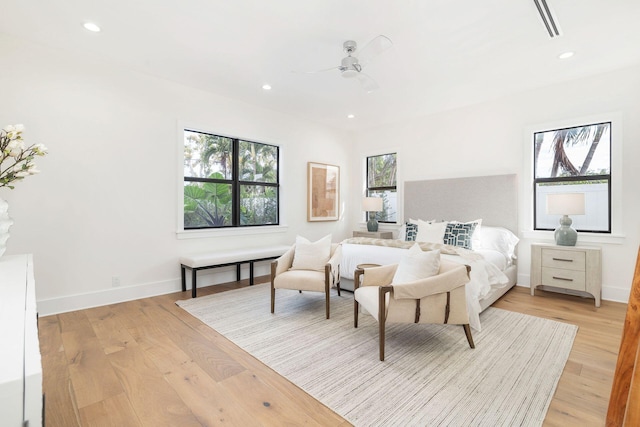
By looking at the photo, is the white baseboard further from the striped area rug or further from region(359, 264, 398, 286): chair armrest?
region(359, 264, 398, 286): chair armrest

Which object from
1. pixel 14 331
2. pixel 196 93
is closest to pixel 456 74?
pixel 196 93

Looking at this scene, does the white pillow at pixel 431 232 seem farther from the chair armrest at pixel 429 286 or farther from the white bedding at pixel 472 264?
the chair armrest at pixel 429 286

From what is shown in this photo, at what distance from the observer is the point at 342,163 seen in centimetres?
625

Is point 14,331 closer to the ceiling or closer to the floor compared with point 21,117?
closer to the floor

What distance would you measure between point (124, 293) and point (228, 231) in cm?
154

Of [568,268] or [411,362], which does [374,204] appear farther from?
[411,362]

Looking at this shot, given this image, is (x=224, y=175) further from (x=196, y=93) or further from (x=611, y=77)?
(x=611, y=77)

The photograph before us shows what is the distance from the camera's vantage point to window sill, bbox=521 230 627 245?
11.7ft

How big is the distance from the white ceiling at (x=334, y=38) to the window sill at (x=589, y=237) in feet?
6.57

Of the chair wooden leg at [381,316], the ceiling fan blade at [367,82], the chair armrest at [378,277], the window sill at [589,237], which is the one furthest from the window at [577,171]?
the chair wooden leg at [381,316]

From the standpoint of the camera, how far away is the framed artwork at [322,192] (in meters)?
5.60

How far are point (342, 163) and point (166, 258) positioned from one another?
3813 mm

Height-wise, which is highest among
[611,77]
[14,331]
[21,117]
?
[611,77]

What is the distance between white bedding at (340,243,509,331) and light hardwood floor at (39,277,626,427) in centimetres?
70
